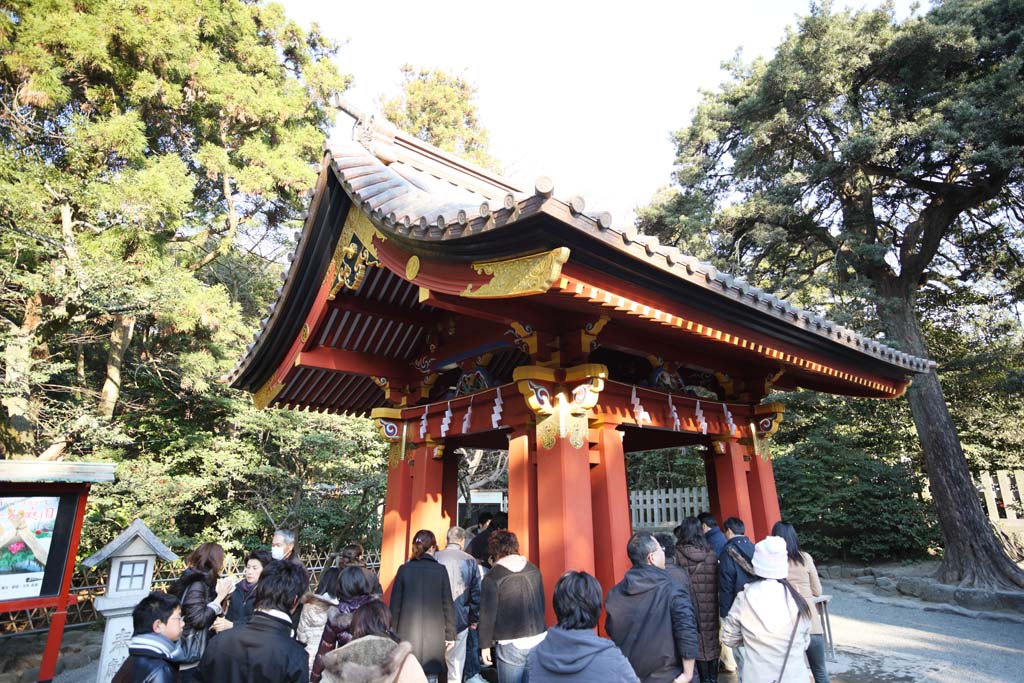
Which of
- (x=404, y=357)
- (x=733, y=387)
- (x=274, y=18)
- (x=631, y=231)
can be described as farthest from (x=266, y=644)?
(x=274, y=18)

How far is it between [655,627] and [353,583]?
1763mm

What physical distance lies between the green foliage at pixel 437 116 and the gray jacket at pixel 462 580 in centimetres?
1846

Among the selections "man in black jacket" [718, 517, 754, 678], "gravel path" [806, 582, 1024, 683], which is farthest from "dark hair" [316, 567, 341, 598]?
"gravel path" [806, 582, 1024, 683]

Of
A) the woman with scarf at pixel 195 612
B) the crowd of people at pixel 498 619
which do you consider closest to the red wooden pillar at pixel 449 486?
the crowd of people at pixel 498 619

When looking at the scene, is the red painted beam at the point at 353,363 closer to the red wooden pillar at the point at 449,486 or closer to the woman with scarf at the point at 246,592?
the red wooden pillar at the point at 449,486

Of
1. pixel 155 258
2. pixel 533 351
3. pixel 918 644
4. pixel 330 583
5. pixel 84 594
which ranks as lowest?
pixel 918 644

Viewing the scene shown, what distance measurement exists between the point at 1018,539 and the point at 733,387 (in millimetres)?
9308

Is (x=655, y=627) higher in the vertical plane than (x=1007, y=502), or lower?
lower

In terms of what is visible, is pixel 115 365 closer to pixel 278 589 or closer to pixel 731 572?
pixel 278 589

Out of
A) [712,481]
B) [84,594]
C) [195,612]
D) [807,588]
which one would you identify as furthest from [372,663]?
[84,594]

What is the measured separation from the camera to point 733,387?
6.70 metres

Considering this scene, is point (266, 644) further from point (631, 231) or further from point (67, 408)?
point (67, 408)

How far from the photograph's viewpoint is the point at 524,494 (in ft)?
16.8

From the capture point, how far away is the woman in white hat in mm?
2895
